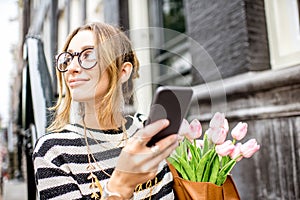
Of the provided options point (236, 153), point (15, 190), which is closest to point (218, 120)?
point (236, 153)

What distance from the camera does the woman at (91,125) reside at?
26.5 inches

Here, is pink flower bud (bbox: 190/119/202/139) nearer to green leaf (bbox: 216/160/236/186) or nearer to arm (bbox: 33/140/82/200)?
green leaf (bbox: 216/160/236/186)

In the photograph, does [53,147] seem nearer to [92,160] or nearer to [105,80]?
[92,160]

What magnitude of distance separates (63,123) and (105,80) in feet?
0.57

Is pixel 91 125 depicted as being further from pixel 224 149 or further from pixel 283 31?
pixel 283 31

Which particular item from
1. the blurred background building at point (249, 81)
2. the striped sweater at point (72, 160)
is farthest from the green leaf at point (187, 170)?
the blurred background building at point (249, 81)

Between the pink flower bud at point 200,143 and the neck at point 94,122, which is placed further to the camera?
the pink flower bud at point 200,143

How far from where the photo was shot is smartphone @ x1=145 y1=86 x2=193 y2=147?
1.90 feet

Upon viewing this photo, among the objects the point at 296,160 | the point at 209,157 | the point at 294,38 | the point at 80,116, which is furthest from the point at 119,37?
the point at 294,38

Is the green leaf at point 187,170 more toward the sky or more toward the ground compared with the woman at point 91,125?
more toward the ground

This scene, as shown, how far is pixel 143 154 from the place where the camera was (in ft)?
1.88

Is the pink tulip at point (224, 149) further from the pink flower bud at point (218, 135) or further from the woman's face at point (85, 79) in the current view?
the woman's face at point (85, 79)

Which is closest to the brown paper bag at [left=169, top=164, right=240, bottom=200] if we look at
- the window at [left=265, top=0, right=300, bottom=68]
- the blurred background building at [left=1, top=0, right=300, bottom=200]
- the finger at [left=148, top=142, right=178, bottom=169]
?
the finger at [left=148, top=142, right=178, bottom=169]

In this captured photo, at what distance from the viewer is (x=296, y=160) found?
164 centimetres
